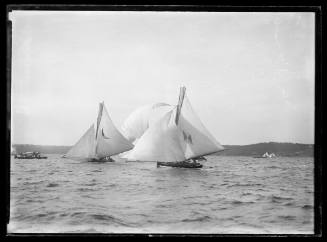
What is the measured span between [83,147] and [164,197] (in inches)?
22.8

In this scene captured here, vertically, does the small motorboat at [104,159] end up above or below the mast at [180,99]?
below

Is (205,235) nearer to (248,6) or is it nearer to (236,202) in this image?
(236,202)

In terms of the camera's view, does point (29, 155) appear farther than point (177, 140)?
No

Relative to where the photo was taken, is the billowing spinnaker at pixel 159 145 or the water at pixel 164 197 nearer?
the water at pixel 164 197

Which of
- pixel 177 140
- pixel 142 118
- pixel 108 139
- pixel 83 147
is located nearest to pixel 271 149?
pixel 177 140

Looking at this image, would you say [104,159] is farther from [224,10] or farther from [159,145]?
[224,10]

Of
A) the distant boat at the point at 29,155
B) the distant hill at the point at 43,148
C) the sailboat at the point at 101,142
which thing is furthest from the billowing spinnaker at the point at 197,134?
the distant boat at the point at 29,155

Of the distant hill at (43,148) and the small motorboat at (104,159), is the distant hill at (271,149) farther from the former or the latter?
the distant hill at (43,148)

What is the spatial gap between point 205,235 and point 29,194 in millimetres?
1084

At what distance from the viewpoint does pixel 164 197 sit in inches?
102

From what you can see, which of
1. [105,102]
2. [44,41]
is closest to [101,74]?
[105,102]

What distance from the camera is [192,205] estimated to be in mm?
2564

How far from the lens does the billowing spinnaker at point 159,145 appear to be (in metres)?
2.65

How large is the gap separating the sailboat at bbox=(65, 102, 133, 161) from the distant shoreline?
0.08 metres
